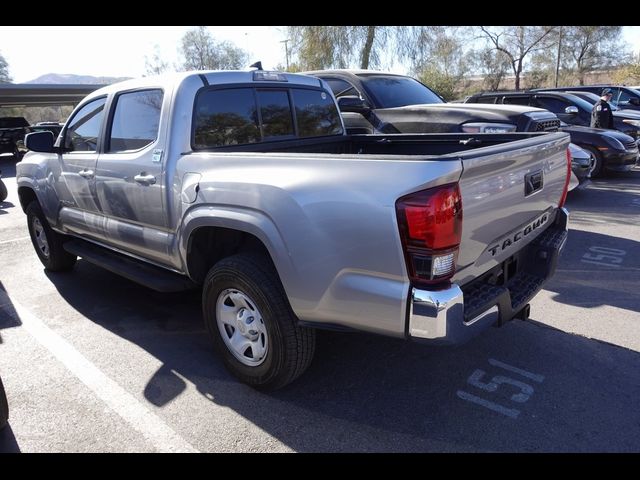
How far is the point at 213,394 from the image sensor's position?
10.3 feet

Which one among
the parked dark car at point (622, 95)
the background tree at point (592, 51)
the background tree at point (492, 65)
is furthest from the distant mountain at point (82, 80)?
the background tree at point (592, 51)

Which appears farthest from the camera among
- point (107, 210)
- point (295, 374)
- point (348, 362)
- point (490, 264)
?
point (107, 210)

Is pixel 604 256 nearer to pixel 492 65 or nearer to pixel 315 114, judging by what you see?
pixel 315 114

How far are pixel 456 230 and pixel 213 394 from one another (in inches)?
74.6

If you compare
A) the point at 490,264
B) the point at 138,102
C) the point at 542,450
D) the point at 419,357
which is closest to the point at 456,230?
the point at 490,264

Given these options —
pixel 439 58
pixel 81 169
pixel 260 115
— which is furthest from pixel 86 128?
pixel 439 58

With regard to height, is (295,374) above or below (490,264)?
below

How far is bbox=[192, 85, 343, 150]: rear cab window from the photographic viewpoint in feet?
11.4

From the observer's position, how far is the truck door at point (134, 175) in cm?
352

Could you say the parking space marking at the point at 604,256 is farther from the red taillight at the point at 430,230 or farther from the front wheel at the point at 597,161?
the front wheel at the point at 597,161

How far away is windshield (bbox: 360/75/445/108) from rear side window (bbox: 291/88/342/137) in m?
2.78

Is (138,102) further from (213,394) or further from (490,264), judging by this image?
(490,264)

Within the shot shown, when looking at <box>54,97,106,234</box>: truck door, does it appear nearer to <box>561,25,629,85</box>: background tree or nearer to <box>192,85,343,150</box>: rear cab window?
<box>192,85,343,150</box>: rear cab window

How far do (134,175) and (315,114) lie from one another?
1663mm
